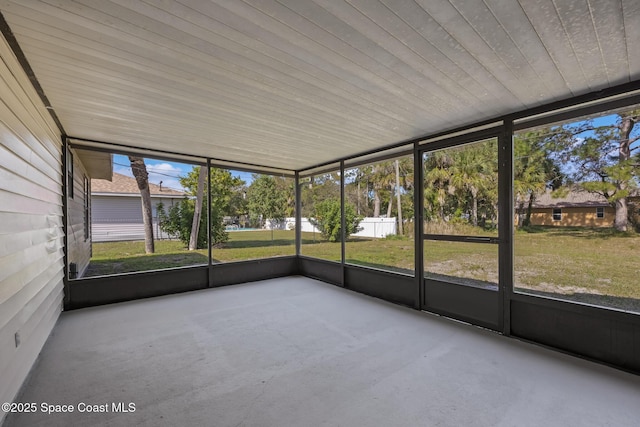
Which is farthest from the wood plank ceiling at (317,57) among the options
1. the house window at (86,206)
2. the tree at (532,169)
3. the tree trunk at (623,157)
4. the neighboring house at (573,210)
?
the house window at (86,206)

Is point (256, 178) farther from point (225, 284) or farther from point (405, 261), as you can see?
point (405, 261)

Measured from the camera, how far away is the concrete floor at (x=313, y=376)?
73.2 inches

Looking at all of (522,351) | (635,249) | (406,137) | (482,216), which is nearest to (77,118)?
(406,137)

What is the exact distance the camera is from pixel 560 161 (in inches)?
138

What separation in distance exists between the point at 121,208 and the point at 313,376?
7.59 meters

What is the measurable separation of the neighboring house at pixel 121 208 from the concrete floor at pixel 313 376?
4.27 metres

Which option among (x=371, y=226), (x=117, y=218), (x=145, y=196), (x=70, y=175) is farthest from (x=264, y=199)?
(x=70, y=175)

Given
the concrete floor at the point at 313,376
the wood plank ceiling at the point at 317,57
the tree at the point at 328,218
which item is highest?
the wood plank ceiling at the point at 317,57

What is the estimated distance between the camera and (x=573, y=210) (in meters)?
3.43

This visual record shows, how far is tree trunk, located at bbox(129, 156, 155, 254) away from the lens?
302 inches

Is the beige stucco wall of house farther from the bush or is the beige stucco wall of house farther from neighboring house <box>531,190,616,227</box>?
the bush

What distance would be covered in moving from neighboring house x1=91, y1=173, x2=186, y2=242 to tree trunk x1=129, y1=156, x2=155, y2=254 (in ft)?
0.34

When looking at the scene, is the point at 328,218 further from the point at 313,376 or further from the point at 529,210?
the point at 313,376

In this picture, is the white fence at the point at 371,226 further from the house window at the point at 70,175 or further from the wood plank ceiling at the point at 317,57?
the house window at the point at 70,175
